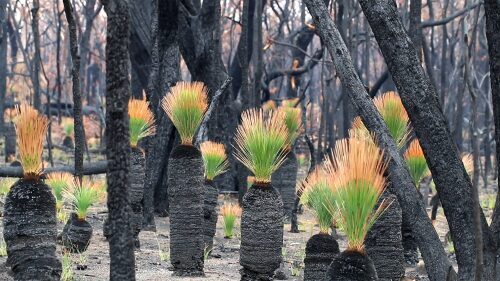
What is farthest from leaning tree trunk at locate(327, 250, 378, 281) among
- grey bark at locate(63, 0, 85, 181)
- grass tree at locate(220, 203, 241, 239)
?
grass tree at locate(220, 203, 241, 239)

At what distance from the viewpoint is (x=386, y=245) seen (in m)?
5.48

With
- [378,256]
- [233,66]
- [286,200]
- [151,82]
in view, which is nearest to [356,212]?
[378,256]

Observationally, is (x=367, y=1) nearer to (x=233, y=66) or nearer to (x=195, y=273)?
(x=195, y=273)

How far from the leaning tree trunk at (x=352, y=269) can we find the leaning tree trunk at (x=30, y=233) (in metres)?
1.67

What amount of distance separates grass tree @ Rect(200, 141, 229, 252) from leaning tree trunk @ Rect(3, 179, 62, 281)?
2.08 m

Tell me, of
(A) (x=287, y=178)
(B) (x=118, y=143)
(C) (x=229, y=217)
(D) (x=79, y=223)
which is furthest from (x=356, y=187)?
(A) (x=287, y=178)

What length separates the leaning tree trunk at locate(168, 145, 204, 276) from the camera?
5.78 m

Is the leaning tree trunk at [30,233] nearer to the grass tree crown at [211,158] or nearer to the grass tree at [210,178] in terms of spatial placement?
the grass tree at [210,178]


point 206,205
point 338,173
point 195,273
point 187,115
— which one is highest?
point 187,115

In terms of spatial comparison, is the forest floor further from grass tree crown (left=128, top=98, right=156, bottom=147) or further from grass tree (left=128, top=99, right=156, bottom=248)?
grass tree crown (left=128, top=98, right=156, bottom=147)

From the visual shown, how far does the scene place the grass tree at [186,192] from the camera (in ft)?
18.8

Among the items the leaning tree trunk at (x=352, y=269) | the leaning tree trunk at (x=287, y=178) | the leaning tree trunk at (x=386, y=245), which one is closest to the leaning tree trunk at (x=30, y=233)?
the leaning tree trunk at (x=352, y=269)

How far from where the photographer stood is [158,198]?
1037cm

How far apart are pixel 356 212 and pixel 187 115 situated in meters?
2.27
